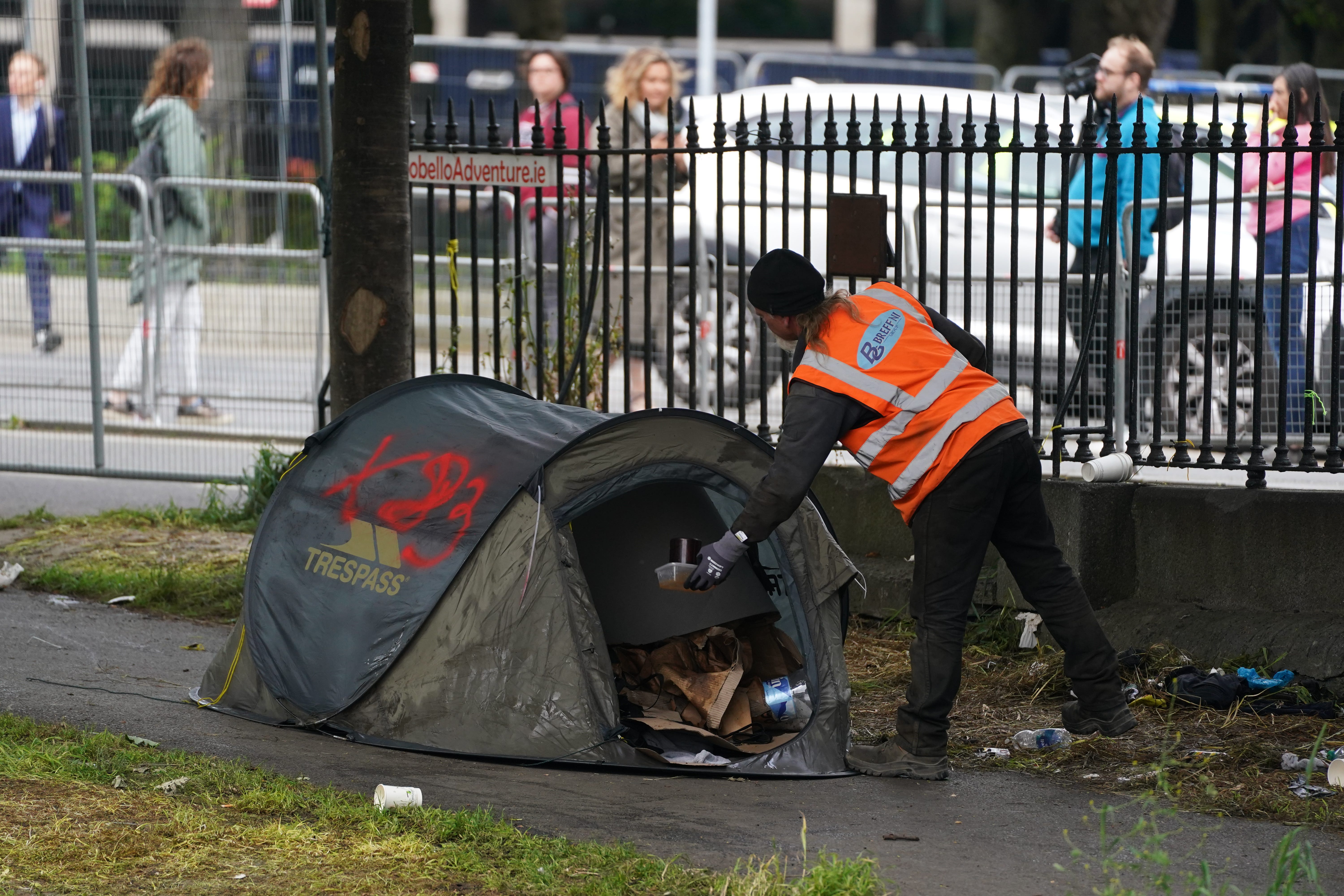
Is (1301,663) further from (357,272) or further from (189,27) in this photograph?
(189,27)

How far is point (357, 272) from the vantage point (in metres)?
6.54

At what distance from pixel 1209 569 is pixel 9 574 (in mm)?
5121

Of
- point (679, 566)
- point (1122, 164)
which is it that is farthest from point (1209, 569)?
point (1122, 164)

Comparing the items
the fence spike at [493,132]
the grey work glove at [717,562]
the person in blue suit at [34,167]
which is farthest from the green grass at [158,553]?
the grey work glove at [717,562]

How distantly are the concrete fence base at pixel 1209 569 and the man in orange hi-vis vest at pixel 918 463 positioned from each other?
108 cm

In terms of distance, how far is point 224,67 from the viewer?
27.6 feet

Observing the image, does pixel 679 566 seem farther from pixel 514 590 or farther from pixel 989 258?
pixel 989 258

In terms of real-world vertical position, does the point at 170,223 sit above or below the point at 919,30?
below

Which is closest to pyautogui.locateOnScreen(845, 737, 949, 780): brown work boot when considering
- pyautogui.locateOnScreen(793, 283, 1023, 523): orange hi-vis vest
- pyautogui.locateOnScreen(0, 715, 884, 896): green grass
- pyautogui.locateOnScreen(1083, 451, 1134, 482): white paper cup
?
pyautogui.locateOnScreen(793, 283, 1023, 523): orange hi-vis vest

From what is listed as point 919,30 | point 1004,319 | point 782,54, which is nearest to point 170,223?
point 1004,319

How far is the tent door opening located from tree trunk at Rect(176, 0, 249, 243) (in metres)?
3.80

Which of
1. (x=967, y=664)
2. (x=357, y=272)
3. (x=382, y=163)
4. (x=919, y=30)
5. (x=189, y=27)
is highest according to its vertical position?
(x=919, y=30)

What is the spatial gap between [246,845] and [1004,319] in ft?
16.2

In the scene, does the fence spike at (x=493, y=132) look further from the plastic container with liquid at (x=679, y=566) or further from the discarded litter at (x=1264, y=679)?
the discarded litter at (x=1264, y=679)
